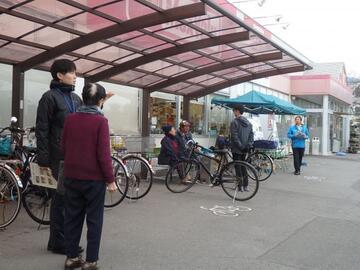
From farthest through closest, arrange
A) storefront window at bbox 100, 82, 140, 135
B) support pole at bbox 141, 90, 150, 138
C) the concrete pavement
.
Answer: storefront window at bbox 100, 82, 140, 135 < support pole at bbox 141, 90, 150, 138 < the concrete pavement

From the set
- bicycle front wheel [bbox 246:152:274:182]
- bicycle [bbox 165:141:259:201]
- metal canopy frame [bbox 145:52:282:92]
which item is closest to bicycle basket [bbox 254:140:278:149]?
bicycle front wheel [bbox 246:152:274:182]

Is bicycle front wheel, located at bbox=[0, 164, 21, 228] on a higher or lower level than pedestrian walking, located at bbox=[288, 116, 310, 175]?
lower

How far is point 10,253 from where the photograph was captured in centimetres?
478

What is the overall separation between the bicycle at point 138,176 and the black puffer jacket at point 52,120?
126 inches

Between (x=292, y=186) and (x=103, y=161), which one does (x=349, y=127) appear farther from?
(x=103, y=161)

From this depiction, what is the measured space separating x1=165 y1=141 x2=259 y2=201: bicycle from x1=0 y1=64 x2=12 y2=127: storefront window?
3.26 m

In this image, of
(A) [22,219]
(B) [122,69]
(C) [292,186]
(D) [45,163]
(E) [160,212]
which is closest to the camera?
(D) [45,163]

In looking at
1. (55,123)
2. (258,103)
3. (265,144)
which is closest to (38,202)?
(55,123)

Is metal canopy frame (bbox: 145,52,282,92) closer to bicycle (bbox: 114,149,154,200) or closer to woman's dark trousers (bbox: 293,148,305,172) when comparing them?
woman's dark trousers (bbox: 293,148,305,172)

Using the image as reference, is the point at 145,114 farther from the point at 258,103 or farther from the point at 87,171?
the point at 87,171

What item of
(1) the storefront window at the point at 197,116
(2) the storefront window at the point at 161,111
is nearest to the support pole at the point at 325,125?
(1) the storefront window at the point at 197,116

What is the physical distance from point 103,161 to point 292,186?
24.7ft

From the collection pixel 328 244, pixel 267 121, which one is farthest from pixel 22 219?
pixel 267 121

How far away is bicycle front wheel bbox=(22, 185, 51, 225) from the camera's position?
5738mm
